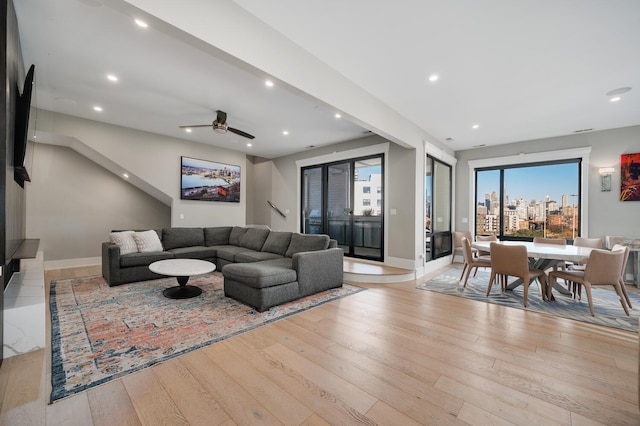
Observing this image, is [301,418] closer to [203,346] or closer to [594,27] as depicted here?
[203,346]

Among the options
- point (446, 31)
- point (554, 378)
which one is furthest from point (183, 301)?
point (446, 31)

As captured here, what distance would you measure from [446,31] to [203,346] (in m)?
3.64

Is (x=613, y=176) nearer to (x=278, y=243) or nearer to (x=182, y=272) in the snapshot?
(x=278, y=243)

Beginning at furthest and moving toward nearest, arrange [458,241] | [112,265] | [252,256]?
[458,241] < [252,256] < [112,265]

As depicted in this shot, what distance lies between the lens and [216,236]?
6.10 meters

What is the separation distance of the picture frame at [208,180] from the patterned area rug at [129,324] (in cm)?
264

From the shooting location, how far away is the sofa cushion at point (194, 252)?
4.95 metres

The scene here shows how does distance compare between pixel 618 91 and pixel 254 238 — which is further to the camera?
pixel 254 238

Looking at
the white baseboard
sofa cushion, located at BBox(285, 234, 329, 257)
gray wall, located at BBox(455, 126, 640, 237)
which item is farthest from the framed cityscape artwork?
the white baseboard

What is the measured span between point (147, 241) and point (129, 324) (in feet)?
7.65

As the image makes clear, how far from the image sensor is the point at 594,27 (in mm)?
2416

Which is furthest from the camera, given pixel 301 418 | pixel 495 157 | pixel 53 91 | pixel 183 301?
pixel 495 157

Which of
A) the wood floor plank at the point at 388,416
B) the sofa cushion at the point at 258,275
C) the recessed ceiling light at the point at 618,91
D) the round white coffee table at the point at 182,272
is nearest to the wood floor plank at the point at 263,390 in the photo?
the wood floor plank at the point at 388,416

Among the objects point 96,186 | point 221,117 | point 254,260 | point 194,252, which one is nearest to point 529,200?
point 254,260
